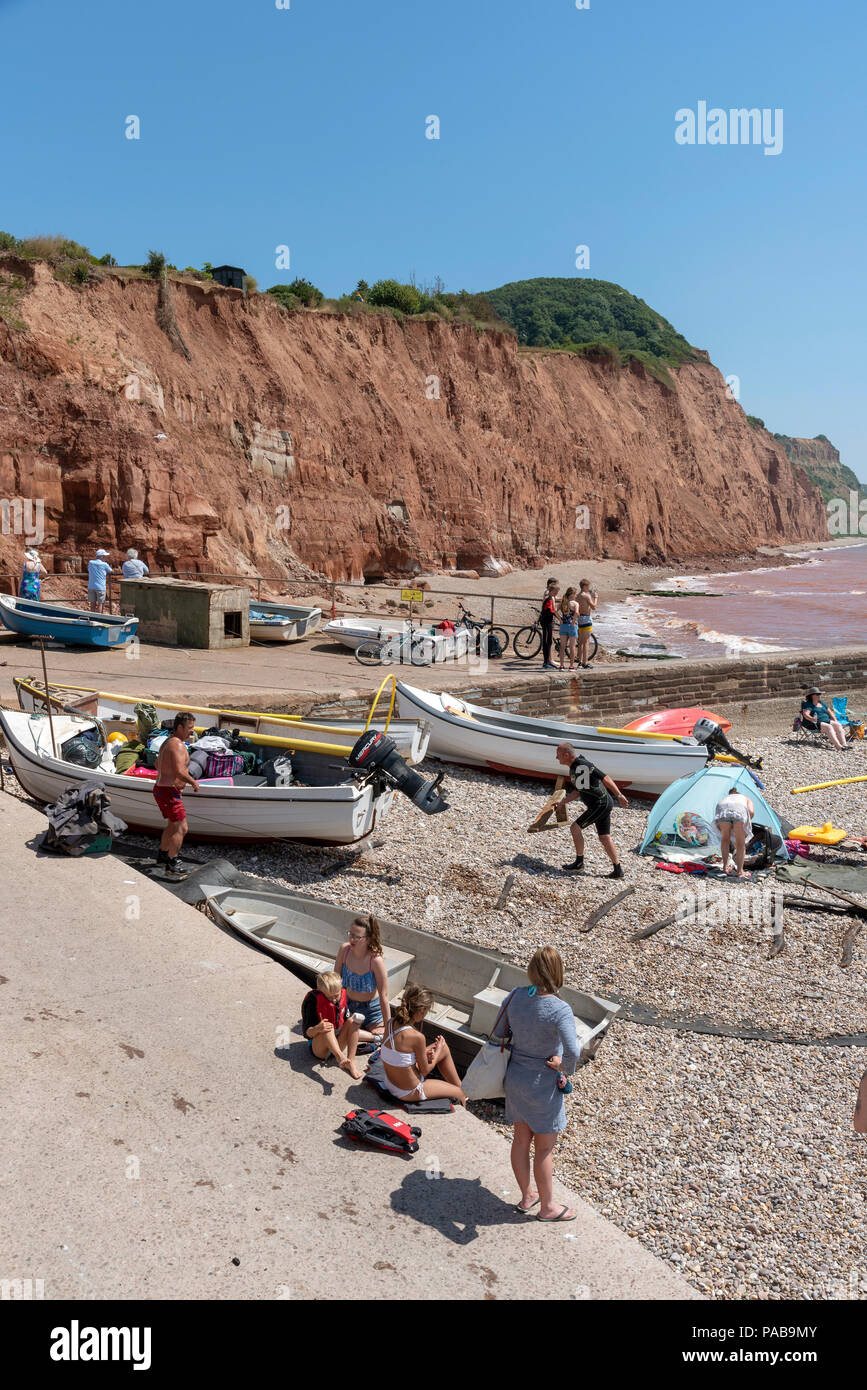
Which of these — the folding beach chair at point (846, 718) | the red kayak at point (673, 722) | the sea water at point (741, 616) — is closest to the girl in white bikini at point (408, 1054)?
the red kayak at point (673, 722)

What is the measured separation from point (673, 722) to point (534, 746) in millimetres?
3373

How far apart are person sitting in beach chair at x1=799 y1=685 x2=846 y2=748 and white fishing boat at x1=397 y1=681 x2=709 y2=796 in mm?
4375

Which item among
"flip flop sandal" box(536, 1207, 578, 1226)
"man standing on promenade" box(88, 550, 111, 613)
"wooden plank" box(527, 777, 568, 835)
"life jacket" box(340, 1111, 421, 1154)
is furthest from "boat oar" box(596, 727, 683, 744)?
"man standing on promenade" box(88, 550, 111, 613)

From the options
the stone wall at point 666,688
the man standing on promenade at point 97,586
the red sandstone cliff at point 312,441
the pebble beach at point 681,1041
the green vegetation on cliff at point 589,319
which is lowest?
the pebble beach at point 681,1041

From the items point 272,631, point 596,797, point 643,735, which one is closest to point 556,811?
point 596,797

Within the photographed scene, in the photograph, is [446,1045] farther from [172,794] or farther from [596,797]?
[596,797]

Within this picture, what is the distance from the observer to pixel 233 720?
11609 millimetres

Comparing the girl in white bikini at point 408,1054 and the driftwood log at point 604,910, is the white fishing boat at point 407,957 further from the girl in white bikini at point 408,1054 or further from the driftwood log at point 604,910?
the driftwood log at point 604,910

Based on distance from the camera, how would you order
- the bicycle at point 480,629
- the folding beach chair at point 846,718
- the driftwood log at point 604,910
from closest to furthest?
the driftwood log at point 604,910 → the folding beach chair at point 846,718 → the bicycle at point 480,629

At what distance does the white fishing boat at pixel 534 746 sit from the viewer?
1379cm

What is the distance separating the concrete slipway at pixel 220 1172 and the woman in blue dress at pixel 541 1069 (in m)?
0.20

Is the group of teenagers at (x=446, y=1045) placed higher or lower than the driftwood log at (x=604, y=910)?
higher

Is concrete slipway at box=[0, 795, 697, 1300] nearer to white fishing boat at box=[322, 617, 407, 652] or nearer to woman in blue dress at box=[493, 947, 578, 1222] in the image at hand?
woman in blue dress at box=[493, 947, 578, 1222]
